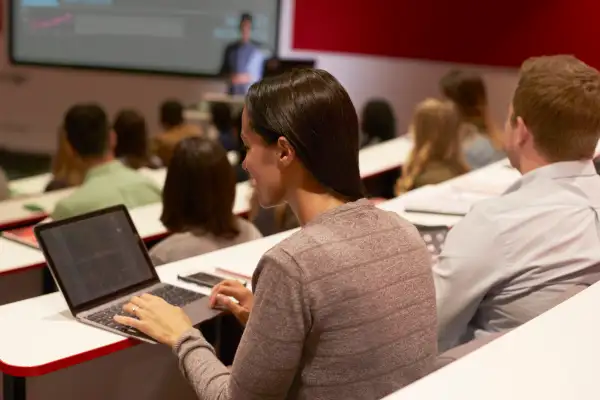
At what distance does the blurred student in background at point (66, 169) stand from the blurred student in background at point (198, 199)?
154 centimetres

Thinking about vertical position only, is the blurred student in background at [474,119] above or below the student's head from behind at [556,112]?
below

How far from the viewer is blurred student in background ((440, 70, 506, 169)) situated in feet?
16.2

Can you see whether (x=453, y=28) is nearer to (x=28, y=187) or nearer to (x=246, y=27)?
(x=246, y=27)

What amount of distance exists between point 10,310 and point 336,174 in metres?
0.93

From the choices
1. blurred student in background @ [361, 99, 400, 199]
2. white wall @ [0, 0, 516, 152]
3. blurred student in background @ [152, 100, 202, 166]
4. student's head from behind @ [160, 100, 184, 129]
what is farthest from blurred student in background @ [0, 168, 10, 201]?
white wall @ [0, 0, 516, 152]

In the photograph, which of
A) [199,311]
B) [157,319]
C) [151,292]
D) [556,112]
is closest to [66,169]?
[151,292]

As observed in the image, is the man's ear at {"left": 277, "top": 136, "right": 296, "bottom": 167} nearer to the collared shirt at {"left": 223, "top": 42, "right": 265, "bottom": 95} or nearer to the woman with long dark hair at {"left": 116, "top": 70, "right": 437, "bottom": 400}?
the woman with long dark hair at {"left": 116, "top": 70, "right": 437, "bottom": 400}

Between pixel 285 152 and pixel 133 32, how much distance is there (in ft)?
27.7

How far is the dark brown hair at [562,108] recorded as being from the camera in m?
2.20

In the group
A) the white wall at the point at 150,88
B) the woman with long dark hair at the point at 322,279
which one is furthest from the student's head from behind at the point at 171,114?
the woman with long dark hair at the point at 322,279

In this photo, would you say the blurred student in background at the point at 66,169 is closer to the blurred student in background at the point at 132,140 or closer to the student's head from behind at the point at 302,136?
the blurred student in background at the point at 132,140

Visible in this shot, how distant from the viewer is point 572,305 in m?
1.72

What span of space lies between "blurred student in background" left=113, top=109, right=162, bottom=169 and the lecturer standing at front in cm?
349

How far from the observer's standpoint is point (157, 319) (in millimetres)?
1875
